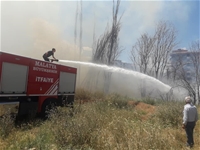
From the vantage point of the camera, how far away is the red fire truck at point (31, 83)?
6.75 metres

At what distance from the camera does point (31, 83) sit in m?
7.66

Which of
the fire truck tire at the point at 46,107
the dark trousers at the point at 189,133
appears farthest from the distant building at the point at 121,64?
the dark trousers at the point at 189,133

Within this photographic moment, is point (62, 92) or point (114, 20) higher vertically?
point (114, 20)

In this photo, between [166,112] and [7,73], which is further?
[166,112]

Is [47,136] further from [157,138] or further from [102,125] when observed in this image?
[157,138]

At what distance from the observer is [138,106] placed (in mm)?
11766

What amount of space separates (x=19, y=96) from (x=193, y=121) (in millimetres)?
5456

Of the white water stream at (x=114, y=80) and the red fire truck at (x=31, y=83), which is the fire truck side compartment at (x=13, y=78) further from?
the white water stream at (x=114, y=80)

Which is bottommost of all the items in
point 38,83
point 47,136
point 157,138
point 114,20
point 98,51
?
point 47,136

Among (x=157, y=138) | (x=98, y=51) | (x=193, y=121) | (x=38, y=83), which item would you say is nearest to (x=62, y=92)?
(x=38, y=83)

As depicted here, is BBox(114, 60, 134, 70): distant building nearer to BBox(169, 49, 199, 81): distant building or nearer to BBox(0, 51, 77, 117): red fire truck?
BBox(169, 49, 199, 81): distant building

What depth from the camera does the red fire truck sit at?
22.1 feet

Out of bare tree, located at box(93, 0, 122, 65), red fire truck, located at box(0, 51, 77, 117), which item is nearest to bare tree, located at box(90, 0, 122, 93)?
bare tree, located at box(93, 0, 122, 65)

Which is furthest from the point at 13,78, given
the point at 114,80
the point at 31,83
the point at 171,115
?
the point at 114,80
